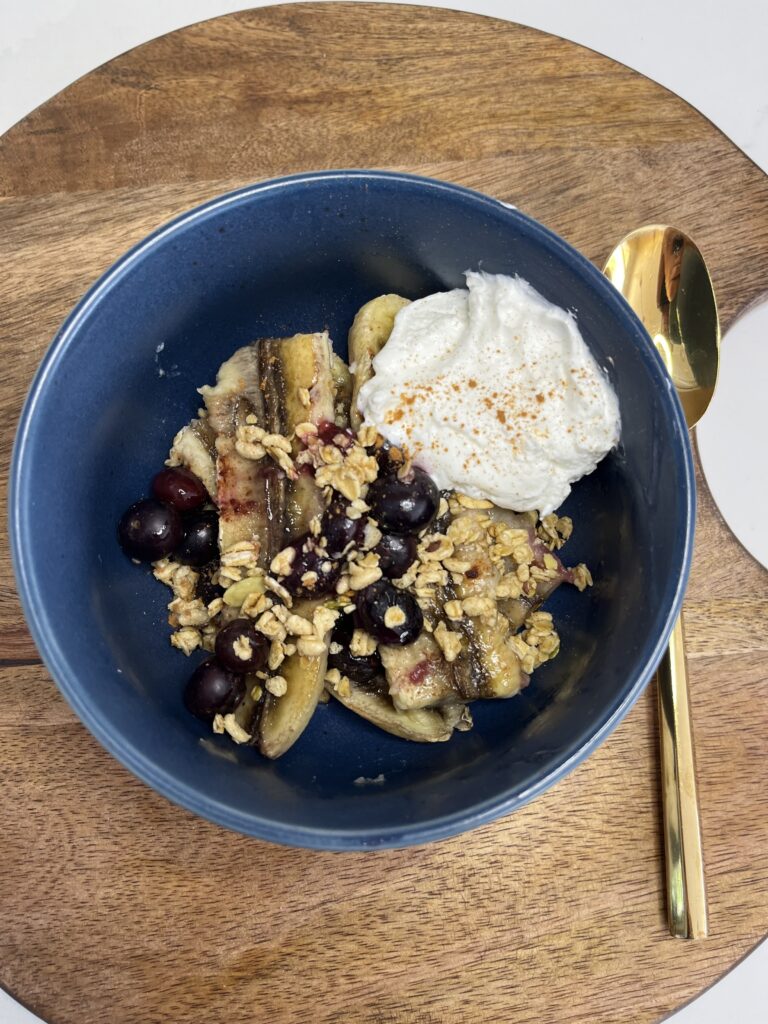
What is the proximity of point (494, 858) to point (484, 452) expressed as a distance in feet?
2.24

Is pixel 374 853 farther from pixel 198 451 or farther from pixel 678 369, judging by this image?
pixel 678 369

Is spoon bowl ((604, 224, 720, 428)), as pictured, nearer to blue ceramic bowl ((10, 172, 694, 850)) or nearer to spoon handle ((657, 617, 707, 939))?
blue ceramic bowl ((10, 172, 694, 850))

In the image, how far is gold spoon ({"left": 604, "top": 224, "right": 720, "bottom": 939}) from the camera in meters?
1.55

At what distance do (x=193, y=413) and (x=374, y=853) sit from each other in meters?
0.83

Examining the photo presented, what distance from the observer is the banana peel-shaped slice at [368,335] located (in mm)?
1548

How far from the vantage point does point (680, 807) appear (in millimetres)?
1563

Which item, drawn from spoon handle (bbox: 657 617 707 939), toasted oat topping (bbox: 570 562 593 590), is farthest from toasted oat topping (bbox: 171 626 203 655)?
spoon handle (bbox: 657 617 707 939)

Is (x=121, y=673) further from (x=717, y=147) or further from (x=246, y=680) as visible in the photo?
(x=717, y=147)

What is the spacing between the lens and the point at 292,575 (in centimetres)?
144

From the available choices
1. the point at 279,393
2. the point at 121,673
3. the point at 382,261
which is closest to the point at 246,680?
the point at 121,673

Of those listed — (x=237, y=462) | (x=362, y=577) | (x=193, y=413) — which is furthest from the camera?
(x=193, y=413)

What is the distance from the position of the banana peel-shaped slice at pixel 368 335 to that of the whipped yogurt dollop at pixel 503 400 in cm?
4

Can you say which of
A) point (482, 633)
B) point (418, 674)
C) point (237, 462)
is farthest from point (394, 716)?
point (237, 462)

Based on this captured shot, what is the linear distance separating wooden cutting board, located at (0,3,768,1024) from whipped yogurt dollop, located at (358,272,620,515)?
328 millimetres
